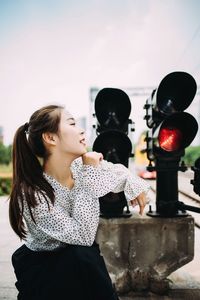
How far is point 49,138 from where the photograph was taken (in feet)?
6.36

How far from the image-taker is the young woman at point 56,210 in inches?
67.7

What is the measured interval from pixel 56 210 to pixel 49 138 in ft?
1.44

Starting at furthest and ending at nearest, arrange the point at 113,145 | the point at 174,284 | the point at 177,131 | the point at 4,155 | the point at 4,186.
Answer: the point at 4,155 < the point at 4,186 < the point at 174,284 < the point at 113,145 < the point at 177,131

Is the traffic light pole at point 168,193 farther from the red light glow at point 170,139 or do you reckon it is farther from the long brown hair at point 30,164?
the long brown hair at point 30,164

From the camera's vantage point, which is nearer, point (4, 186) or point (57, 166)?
point (57, 166)

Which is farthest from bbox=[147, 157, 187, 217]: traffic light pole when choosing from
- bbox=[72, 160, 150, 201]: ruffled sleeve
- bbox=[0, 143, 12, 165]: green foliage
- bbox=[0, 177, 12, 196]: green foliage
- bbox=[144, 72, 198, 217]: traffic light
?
bbox=[0, 143, 12, 165]: green foliage

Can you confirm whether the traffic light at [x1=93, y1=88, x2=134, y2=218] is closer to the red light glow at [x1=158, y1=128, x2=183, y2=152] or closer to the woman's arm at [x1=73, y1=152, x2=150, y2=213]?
the red light glow at [x1=158, y1=128, x2=183, y2=152]

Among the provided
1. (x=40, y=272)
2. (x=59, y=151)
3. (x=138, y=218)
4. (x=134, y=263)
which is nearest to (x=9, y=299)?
(x=134, y=263)

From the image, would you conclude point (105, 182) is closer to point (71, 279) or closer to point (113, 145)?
point (71, 279)

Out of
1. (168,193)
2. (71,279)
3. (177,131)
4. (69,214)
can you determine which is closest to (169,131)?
(177,131)

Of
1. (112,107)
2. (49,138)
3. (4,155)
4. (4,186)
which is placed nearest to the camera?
(49,138)

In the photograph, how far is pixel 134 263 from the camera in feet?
10.9

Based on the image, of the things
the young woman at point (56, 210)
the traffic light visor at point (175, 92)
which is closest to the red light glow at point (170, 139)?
the traffic light visor at point (175, 92)

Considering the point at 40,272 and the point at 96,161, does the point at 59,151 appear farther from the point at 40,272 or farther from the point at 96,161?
the point at 40,272
